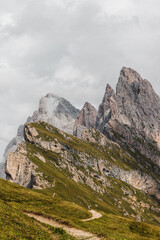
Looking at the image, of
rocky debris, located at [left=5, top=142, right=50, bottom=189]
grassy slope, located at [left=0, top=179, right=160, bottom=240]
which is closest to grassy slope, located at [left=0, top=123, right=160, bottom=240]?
grassy slope, located at [left=0, top=179, right=160, bottom=240]

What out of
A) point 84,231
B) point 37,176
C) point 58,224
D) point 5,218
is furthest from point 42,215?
point 37,176

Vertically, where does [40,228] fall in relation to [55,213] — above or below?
above

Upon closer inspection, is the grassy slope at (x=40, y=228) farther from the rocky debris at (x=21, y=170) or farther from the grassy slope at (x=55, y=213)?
the rocky debris at (x=21, y=170)

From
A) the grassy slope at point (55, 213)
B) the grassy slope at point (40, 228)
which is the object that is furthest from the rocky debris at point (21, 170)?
the grassy slope at point (40, 228)

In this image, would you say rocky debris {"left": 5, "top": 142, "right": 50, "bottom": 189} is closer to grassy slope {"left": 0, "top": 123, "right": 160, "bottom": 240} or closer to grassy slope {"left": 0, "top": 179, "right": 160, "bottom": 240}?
grassy slope {"left": 0, "top": 123, "right": 160, "bottom": 240}

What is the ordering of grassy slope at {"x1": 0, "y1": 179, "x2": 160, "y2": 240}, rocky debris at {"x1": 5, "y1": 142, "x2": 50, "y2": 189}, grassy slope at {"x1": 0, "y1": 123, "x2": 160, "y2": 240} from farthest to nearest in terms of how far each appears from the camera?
rocky debris at {"x1": 5, "y1": 142, "x2": 50, "y2": 189}, grassy slope at {"x1": 0, "y1": 123, "x2": 160, "y2": 240}, grassy slope at {"x1": 0, "y1": 179, "x2": 160, "y2": 240}


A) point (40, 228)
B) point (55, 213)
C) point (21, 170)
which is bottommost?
point (55, 213)

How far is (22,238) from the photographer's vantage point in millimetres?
24859

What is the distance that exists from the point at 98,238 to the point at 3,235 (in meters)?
23.6

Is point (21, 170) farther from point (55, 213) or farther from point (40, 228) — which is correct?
point (40, 228)

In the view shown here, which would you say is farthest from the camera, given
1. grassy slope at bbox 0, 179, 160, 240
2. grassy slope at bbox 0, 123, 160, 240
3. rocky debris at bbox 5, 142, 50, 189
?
rocky debris at bbox 5, 142, 50, 189

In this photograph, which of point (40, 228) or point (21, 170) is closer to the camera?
point (40, 228)

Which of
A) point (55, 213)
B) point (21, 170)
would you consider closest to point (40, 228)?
point (55, 213)

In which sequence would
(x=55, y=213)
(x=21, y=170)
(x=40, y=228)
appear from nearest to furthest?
(x=40, y=228)
(x=55, y=213)
(x=21, y=170)
